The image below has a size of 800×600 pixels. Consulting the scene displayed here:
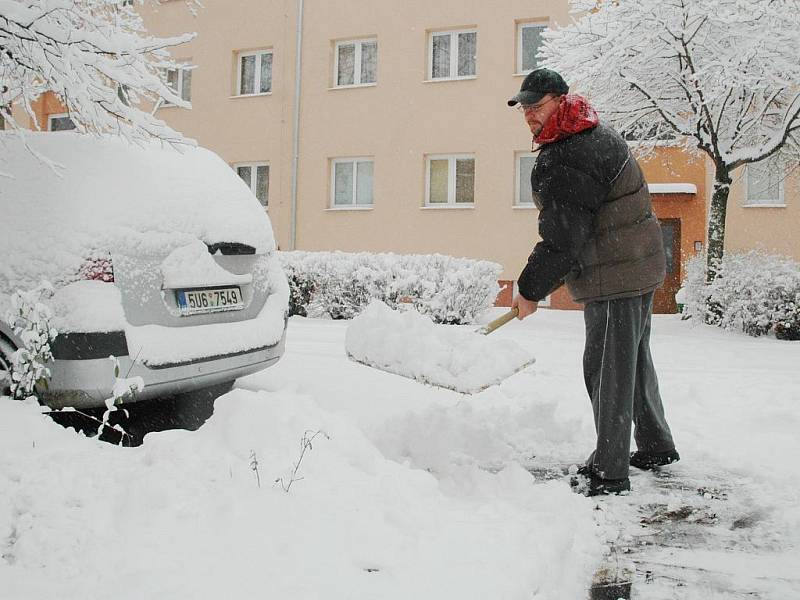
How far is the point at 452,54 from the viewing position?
1875 centimetres

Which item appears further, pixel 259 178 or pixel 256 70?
pixel 256 70

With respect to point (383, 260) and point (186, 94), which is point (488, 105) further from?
point (186, 94)

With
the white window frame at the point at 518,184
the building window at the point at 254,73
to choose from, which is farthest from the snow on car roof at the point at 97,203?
the building window at the point at 254,73

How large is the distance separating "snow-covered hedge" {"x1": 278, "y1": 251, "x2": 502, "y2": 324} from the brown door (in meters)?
5.97

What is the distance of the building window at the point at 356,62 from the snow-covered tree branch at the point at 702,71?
658 cm

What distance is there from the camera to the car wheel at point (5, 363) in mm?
3584

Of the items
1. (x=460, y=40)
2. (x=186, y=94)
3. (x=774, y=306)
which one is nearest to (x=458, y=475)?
(x=774, y=306)

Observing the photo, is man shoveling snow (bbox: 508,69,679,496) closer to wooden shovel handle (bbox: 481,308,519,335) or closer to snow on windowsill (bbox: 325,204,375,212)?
wooden shovel handle (bbox: 481,308,519,335)

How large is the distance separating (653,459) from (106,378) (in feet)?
9.06

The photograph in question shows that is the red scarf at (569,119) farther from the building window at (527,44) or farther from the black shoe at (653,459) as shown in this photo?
the building window at (527,44)

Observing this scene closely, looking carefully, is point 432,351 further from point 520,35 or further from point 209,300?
point 520,35

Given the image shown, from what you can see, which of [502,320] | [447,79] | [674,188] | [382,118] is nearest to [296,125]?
[382,118]

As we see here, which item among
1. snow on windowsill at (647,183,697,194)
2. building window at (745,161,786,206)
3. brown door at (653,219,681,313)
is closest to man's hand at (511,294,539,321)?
snow on windowsill at (647,183,697,194)

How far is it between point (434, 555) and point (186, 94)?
69.4 ft
